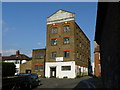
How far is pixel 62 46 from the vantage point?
1640 inches

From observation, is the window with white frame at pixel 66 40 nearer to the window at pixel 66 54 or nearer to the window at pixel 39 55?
the window at pixel 66 54

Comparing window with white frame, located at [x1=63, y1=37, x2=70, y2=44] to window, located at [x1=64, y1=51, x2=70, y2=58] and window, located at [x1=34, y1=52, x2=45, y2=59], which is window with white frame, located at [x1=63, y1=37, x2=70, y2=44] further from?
window, located at [x1=34, y1=52, x2=45, y2=59]

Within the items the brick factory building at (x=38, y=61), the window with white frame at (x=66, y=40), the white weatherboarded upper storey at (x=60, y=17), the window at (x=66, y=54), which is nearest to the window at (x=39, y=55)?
the brick factory building at (x=38, y=61)

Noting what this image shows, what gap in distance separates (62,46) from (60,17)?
785 centimetres

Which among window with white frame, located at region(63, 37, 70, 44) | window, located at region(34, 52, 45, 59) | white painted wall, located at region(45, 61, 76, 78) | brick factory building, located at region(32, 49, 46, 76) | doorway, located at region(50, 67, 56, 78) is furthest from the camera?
window, located at region(34, 52, 45, 59)

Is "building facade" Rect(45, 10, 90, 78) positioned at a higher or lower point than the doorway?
higher

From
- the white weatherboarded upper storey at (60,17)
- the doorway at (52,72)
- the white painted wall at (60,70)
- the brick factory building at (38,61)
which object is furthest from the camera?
the brick factory building at (38,61)

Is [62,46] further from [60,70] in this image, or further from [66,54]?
[60,70]

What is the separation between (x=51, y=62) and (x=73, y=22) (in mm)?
11530

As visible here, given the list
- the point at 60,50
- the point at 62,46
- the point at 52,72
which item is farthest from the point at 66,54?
the point at 52,72

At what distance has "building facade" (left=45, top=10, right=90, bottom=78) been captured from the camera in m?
40.2

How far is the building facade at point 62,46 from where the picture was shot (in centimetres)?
4025

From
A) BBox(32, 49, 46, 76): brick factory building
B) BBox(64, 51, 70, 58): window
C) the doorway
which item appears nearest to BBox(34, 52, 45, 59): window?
BBox(32, 49, 46, 76): brick factory building

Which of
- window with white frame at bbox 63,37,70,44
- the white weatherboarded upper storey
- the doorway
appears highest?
the white weatherboarded upper storey
